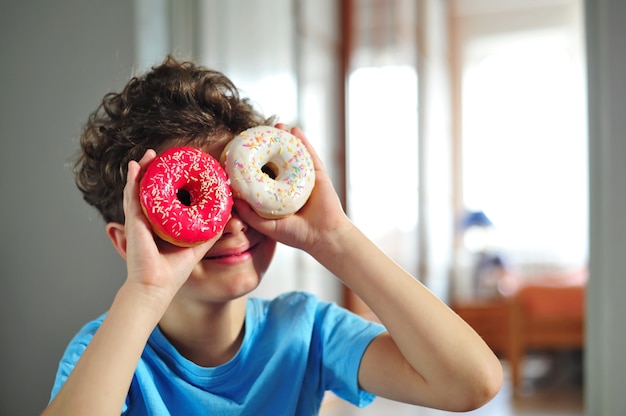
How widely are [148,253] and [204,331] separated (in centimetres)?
27

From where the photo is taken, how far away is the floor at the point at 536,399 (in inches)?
128

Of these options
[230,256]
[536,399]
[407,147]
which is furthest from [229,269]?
[407,147]

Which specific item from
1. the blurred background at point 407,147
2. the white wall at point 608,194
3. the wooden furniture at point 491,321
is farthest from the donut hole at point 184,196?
the wooden furniture at point 491,321

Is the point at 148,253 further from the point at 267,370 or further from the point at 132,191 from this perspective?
the point at 267,370

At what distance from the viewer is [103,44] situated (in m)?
1.77

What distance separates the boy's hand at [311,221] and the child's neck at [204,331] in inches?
7.1

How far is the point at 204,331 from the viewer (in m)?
1.12

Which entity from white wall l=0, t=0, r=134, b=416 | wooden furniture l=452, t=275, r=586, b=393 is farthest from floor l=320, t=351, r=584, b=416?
white wall l=0, t=0, r=134, b=416

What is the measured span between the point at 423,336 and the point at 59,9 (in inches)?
57.7

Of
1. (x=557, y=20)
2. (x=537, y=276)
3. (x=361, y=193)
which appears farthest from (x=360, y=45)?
(x=537, y=276)

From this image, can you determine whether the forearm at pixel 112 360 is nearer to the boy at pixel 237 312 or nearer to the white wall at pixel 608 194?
the boy at pixel 237 312

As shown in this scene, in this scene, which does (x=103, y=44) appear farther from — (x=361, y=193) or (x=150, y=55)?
(x=361, y=193)

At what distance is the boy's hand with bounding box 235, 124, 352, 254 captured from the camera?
40.5 inches

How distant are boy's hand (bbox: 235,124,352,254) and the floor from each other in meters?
→ 2.35
